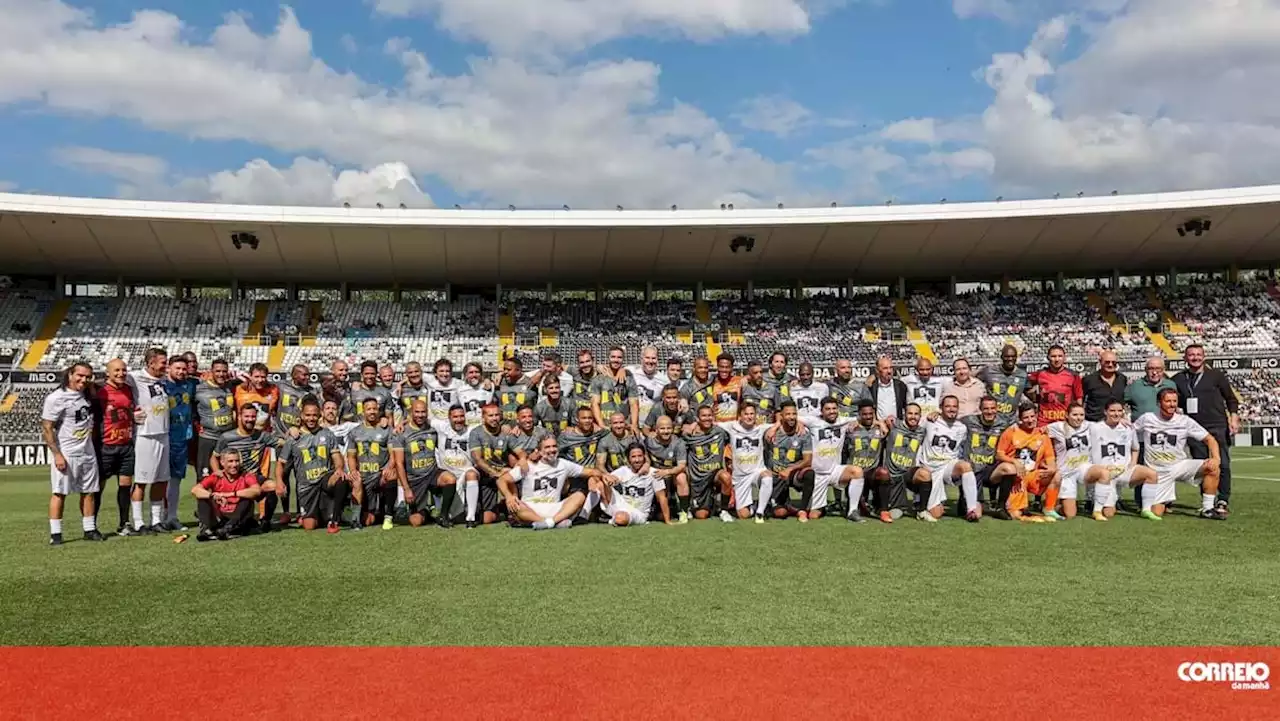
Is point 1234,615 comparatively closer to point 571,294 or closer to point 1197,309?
point 571,294

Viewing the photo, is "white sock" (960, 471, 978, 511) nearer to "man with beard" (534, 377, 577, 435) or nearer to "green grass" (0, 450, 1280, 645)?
"green grass" (0, 450, 1280, 645)

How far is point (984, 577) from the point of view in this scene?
17.3 feet

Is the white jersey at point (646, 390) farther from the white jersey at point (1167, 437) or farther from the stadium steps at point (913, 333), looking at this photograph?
the stadium steps at point (913, 333)

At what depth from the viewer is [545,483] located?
782 centimetres

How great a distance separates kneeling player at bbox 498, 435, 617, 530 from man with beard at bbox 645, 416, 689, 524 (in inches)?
20.4

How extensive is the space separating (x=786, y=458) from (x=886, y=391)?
5.28 feet

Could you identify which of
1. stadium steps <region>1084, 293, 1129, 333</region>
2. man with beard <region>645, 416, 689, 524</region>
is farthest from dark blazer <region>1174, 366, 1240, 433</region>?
stadium steps <region>1084, 293, 1129, 333</region>

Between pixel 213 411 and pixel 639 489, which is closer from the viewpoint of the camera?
pixel 639 489

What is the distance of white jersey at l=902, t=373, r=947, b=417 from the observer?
9.02 metres

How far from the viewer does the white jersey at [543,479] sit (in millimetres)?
7816

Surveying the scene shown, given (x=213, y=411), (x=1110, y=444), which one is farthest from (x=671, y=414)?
(x=213, y=411)

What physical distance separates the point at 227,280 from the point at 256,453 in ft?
86.3

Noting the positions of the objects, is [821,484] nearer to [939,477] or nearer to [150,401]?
[939,477]

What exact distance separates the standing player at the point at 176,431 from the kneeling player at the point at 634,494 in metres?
4.01
